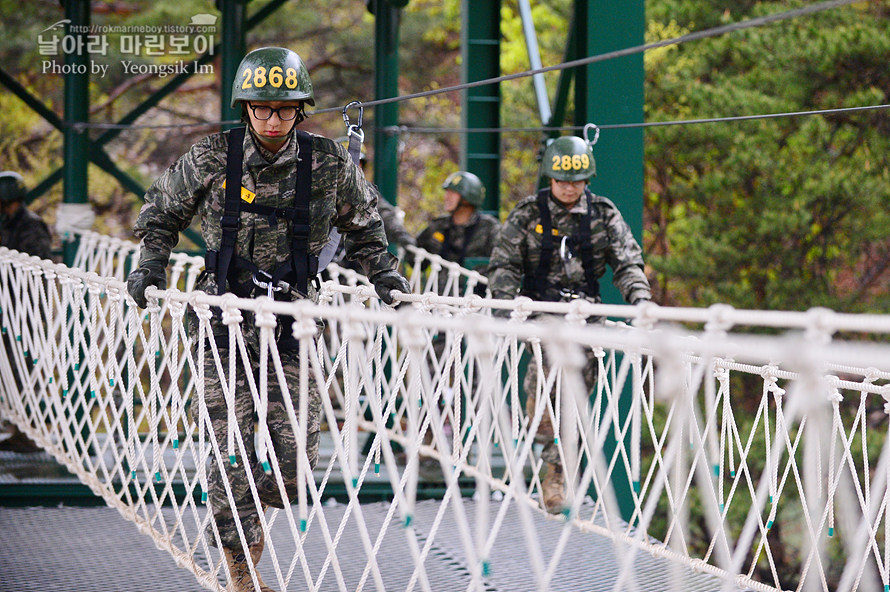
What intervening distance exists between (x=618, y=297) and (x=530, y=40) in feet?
8.17

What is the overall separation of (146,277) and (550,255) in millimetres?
2158

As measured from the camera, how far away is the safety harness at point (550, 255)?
4961 mm

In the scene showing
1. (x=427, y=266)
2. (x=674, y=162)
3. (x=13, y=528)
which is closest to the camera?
(x=13, y=528)

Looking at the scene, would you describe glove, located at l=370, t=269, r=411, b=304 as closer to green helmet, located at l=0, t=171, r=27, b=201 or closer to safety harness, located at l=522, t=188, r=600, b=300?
safety harness, located at l=522, t=188, r=600, b=300

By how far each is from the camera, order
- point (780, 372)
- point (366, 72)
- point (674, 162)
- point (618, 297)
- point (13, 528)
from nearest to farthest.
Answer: point (780, 372)
point (13, 528)
point (618, 297)
point (674, 162)
point (366, 72)

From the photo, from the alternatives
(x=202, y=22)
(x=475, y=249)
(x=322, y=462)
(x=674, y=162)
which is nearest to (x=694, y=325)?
(x=674, y=162)

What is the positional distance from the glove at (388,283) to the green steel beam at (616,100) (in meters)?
2.09

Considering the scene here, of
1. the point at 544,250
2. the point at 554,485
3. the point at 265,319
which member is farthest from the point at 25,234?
the point at 265,319

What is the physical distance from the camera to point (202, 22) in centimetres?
1457

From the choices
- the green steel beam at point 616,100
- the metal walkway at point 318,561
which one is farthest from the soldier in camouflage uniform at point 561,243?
the metal walkway at point 318,561

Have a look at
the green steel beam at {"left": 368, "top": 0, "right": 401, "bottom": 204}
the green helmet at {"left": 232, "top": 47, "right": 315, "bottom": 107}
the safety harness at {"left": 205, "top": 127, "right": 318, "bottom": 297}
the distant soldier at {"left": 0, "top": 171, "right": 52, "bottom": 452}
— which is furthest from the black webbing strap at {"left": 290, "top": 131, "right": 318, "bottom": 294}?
the distant soldier at {"left": 0, "top": 171, "right": 52, "bottom": 452}

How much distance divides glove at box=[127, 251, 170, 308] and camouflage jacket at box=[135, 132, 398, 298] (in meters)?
0.03

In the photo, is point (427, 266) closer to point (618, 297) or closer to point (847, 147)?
point (618, 297)

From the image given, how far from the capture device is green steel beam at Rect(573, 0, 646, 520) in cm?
542
